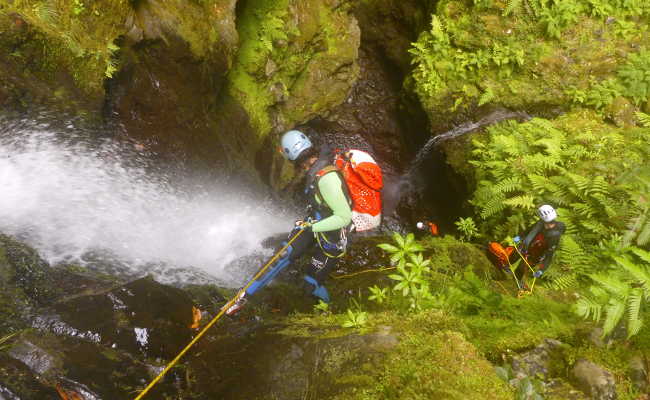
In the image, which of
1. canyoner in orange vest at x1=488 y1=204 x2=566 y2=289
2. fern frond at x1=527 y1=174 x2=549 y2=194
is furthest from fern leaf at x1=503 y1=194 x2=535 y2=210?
canyoner in orange vest at x1=488 y1=204 x2=566 y2=289

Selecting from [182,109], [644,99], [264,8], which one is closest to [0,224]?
[182,109]

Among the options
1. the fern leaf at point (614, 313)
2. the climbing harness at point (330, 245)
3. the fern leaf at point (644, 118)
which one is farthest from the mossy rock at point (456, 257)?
the fern leaf at point (644, 118)

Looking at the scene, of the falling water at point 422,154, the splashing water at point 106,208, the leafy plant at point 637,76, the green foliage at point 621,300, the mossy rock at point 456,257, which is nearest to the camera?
the green foliage at point 621,300

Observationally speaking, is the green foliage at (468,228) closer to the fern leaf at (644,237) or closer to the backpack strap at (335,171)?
the fern leaf at (644,237)

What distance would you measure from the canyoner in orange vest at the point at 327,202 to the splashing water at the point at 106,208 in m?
1.80

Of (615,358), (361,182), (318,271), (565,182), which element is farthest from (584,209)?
(318,271)

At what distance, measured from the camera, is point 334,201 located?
4613 millimetres

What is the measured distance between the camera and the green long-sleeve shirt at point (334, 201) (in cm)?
458

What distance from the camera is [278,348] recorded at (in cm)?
350

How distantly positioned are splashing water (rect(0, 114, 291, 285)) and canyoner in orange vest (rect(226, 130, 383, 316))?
70.7 inches

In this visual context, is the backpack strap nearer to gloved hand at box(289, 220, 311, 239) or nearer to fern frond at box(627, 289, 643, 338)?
gloved hand at box(289, 220, 311, 239)

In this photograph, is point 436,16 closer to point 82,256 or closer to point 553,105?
point 553,105

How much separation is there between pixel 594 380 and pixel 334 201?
294 cm

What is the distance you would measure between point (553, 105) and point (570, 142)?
1.43 metres
